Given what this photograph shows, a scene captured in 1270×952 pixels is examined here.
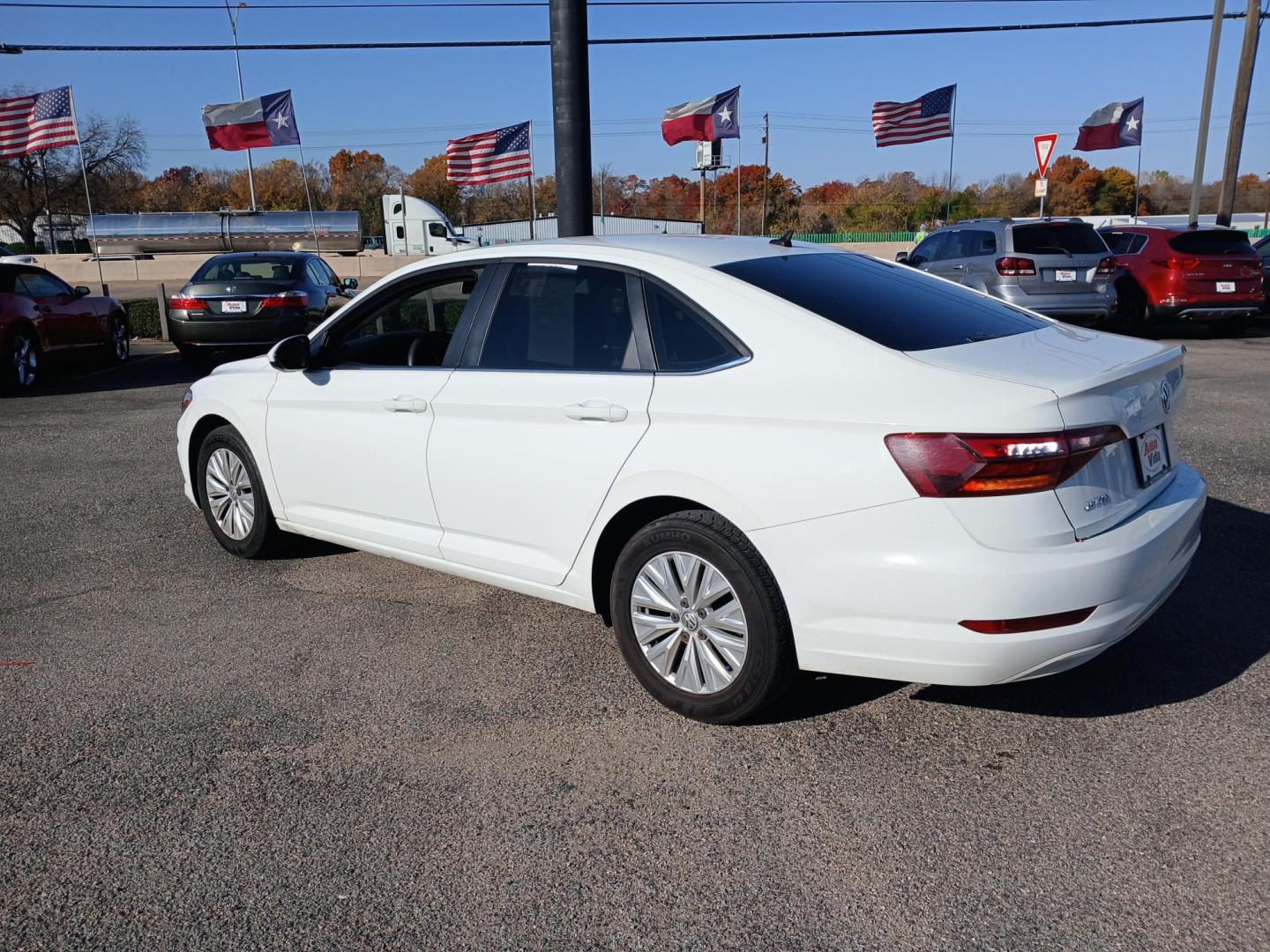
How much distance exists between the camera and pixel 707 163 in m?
31.0

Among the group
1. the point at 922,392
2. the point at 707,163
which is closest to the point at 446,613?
the point at 922,392

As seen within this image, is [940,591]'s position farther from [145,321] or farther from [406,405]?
[145,321]

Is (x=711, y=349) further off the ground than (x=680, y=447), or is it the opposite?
(x=711, y=349)

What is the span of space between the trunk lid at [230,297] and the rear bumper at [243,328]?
8 centimetres

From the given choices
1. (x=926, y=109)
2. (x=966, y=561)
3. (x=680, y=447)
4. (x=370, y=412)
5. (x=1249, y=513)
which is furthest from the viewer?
(x=926, y=109)

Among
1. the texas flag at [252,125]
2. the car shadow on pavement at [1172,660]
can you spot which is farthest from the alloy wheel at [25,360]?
the texas flag at [252,125]

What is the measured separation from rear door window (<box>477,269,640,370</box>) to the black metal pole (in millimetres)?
4670

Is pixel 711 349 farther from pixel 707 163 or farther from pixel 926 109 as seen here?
pixel 707 163

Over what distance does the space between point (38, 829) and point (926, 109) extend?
25.5m

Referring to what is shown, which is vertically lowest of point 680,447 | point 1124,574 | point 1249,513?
point 1249,513

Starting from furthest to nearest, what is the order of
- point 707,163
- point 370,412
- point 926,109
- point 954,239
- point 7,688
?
point 707,163
point 926,109
point 954,239
point 370,412
point 7,688

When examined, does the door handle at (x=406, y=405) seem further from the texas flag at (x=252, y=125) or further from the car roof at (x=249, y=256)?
the texas flag at (x=252, y=125)

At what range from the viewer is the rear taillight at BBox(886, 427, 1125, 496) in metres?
2.99

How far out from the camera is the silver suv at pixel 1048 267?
1377cm
